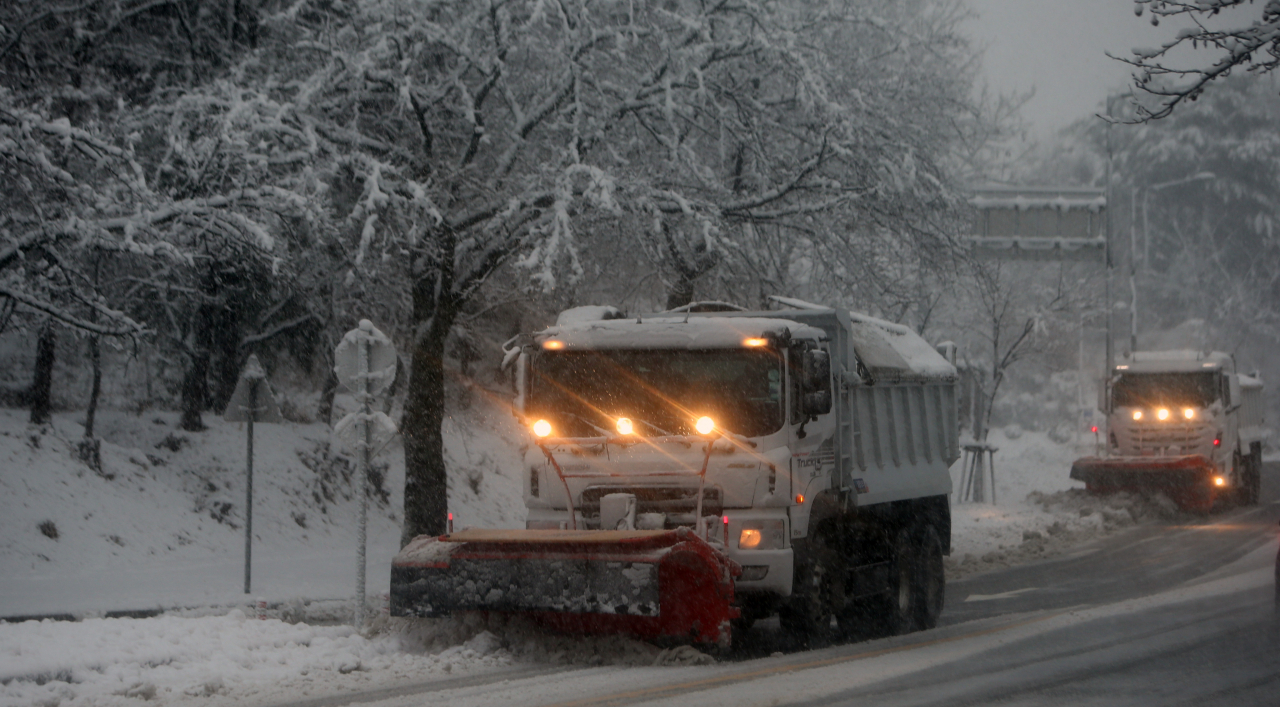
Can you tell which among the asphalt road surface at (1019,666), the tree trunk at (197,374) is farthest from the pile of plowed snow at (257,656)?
the tree trunk at (197,374)

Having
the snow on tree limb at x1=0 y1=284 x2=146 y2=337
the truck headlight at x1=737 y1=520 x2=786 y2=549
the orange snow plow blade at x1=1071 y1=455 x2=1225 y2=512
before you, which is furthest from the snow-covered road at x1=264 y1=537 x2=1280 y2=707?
the orange snow plow blade at x1=1071 y1=455 x2=1225 y2=512

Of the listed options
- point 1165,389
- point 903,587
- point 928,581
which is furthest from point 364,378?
point 1165,389

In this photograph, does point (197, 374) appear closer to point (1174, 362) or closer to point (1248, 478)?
point (1174, 362)

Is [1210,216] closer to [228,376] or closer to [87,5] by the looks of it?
[228,376]

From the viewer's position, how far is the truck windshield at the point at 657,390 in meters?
9.67

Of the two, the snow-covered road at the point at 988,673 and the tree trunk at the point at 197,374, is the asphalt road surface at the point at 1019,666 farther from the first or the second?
the tree trunk at the point at 197,374

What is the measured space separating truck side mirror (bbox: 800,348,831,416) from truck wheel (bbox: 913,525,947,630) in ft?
10.8

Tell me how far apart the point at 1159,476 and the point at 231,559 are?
16.0 m

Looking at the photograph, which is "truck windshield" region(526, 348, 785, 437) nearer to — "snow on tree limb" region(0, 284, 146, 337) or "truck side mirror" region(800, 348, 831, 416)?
"truck side mirror" region(800, 348, 831, 416)

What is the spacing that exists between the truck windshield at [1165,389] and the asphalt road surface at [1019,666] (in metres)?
10.7

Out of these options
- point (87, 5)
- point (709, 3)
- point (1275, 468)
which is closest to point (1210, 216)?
point (1275, 468)

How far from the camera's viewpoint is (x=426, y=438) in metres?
16.4

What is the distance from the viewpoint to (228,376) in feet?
70.0

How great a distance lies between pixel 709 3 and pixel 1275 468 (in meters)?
31.1
